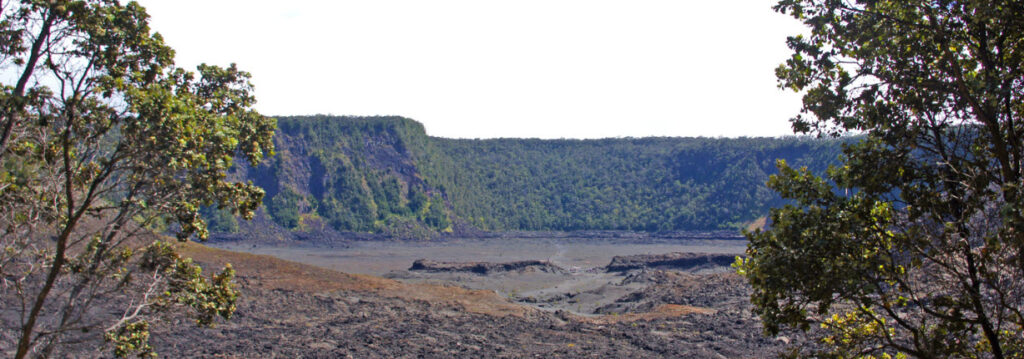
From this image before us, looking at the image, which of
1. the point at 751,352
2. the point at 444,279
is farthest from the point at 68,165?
the point at 444,279

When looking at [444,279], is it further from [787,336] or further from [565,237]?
[565,237]

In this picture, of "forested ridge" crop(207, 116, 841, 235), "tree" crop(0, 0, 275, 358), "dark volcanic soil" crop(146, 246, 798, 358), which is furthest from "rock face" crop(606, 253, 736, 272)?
"tree" crop(0, 0, 275, 358)

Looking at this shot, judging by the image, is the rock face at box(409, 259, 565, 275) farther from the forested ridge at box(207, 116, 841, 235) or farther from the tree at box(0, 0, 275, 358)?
the tree at box(0, 0, 275, 358)

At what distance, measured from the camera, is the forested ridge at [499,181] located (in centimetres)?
7119

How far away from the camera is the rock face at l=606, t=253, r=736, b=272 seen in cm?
4291

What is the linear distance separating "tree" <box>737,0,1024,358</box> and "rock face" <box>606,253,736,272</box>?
121ft

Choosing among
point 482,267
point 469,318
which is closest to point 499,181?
point 482,267

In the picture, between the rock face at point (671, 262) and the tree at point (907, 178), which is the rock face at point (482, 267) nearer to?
the rock face at point (671, 262)

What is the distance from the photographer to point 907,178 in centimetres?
591

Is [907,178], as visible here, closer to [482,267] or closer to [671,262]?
[482,267]

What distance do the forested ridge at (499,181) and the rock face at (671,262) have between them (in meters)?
30.6

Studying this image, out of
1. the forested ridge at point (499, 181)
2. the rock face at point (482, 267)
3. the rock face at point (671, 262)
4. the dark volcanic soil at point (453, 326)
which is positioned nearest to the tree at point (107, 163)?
the dark volcanic soil at point (453, 326)

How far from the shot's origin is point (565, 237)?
72.3 m

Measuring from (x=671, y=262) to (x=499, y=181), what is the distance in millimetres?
50835
